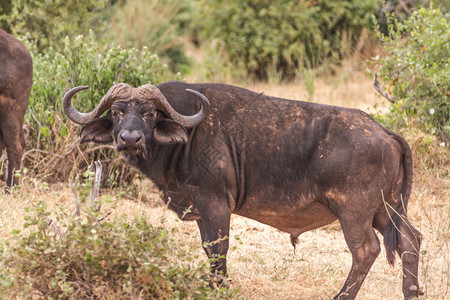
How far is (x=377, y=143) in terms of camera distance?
5.17 meters

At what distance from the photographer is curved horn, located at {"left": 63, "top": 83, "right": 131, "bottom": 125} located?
5332mm

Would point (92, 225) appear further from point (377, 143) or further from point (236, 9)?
point (236, 9)

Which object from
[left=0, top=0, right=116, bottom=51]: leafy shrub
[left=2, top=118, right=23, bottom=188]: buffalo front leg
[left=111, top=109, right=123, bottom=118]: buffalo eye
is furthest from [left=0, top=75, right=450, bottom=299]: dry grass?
[left=0, top=0, right=116, bottom=51]: leafy shrub

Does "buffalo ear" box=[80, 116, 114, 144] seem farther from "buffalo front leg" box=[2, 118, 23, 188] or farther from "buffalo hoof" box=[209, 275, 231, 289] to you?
"buffalo front leg" box=[2, 118, 23, 188]

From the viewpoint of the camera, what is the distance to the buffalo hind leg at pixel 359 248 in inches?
203

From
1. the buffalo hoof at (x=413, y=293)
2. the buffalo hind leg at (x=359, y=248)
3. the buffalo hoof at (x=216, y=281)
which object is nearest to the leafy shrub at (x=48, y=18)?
the buffalo hoof at (x=216, y=281)

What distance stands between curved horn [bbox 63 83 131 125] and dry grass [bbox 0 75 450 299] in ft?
2.13

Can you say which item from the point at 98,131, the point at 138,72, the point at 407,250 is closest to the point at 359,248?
the point at 407,250

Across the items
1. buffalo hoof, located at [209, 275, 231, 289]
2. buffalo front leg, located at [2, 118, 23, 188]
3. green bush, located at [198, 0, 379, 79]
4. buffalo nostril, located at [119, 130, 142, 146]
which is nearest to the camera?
buffalo hoof, located at [209, 275, 231, 289]

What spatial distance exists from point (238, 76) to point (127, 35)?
3.20 meters

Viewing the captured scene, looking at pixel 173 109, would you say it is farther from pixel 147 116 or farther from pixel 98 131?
pixel 98 131

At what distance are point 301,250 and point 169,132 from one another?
7.64 ft

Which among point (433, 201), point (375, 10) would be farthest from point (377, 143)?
point (375, 10)

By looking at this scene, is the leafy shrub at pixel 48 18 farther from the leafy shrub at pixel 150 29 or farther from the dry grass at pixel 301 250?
the dry grass at pixel 301 250
